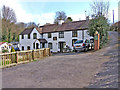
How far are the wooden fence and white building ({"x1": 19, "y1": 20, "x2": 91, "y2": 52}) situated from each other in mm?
14739

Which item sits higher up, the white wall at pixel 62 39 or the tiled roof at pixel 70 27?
the tiled roof at pixel 70 27

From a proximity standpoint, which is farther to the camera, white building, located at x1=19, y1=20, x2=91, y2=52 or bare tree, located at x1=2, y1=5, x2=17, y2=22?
bare tree, located at x1=2, y1=5, x2=17, y2=22

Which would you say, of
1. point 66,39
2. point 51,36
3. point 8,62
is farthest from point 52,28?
point 8,62

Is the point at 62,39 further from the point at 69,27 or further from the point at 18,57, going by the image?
the point at 18,57

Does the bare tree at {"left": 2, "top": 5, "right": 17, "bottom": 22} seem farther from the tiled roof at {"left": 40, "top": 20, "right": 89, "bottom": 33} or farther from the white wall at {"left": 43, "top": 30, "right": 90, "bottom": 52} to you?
the white wall at {"left": 43, "top": 30, "right": 90, "bottom": 52}

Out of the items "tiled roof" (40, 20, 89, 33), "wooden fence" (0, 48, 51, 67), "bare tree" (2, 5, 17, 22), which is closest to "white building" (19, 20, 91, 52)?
"tiled roof" (40, 20, 89, 33)

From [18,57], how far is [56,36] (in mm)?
20212

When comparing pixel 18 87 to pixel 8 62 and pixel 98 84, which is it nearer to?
pixel 98 84

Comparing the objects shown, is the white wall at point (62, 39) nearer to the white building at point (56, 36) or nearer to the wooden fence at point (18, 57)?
the white building at point (56, 36)

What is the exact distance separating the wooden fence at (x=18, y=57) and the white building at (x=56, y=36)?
48.4ft

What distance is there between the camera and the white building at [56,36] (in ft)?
85.9

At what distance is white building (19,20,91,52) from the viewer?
2619 centimetres

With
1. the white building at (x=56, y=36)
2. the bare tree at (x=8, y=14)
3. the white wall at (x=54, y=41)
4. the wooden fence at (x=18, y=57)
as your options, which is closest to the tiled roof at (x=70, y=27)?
the white building at (x=56, y=36)

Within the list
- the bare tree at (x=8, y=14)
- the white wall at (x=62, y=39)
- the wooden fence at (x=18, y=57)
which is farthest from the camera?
the bare tree at (x=8, y=14)
